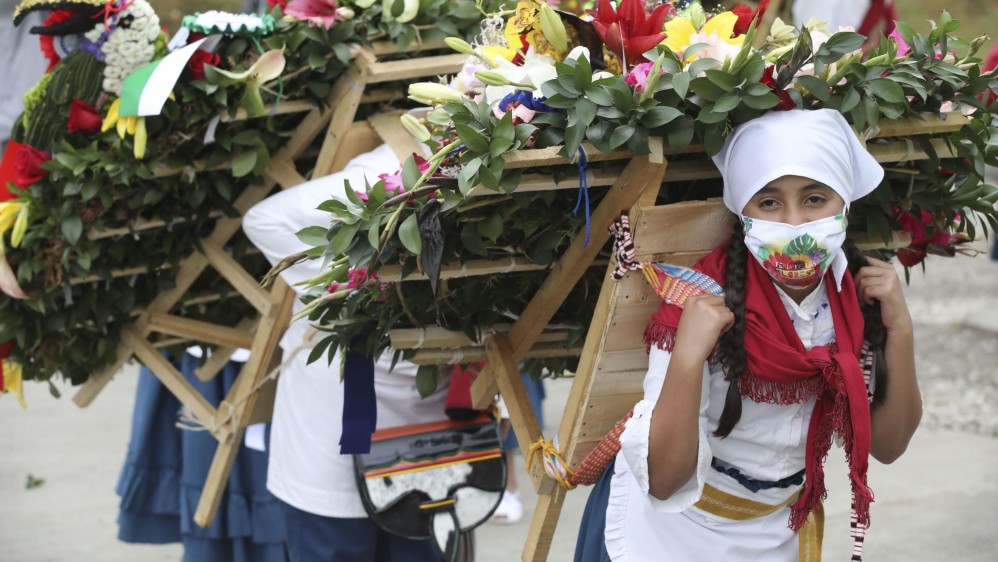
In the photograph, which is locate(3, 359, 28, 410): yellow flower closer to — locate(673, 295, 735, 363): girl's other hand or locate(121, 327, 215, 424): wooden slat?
locate(121, 327, 215, 424): wooden slat

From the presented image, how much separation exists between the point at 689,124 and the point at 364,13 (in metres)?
1.45

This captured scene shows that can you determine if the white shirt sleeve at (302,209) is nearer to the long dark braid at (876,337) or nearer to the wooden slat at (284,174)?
the wooden slat at (284,174)

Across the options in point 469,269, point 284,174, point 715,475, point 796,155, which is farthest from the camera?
point 284,174

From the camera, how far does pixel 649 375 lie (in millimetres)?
2008

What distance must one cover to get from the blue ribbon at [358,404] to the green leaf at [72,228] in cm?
87

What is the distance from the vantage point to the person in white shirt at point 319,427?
2.96 metres

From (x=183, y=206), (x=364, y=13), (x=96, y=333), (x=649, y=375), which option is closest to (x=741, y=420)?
(x=649, y=375)

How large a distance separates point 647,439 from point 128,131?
5.58 ft

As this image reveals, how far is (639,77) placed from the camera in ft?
6.47

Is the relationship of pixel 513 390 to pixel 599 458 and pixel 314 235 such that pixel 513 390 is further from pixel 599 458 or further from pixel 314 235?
pixel 314 235

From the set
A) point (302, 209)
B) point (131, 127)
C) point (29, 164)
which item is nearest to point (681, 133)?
point (302, 209)

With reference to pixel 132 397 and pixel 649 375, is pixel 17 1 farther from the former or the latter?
pixel 649 375

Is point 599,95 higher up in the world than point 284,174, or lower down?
higher up

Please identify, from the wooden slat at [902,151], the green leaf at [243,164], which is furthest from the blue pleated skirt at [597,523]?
the green leaf at [243,164]
